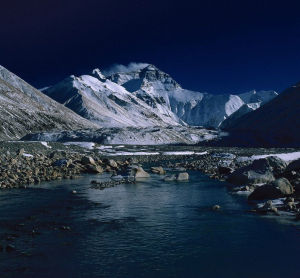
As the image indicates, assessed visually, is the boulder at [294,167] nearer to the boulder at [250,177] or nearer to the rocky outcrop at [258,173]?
the rocky outcrop at [258,173]

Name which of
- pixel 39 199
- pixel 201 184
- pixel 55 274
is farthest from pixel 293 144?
pixel 55 274

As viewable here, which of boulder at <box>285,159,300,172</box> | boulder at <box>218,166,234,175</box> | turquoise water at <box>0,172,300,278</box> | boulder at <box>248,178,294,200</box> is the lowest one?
turquoise water at <box>0,172,300,278</box>

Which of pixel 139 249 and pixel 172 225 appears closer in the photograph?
pixel 139 249

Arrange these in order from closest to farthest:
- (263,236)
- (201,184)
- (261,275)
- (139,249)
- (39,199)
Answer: (261,275) < (139,249) < (263,236) < (39,199) < (201,184)

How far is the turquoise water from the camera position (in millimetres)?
18984

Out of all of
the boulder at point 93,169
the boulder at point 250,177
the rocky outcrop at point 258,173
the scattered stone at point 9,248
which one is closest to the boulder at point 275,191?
the boulder at point 250,177

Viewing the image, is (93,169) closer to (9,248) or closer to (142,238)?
(142,238)

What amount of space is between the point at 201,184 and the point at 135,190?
979 centimetres

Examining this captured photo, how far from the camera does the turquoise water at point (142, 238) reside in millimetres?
18984

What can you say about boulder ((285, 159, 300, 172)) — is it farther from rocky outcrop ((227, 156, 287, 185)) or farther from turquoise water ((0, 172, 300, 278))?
turquoise water ((0, 172, 300, 278))

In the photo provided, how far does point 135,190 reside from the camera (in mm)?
43219

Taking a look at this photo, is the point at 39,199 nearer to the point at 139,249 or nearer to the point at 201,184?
the point at 139,249

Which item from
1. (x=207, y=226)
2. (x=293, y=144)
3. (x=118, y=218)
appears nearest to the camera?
(x=207, y=226)

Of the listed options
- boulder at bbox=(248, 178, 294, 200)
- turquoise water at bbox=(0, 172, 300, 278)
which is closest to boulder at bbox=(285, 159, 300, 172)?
boulder at bbox=(248, 178, 294, 200)
